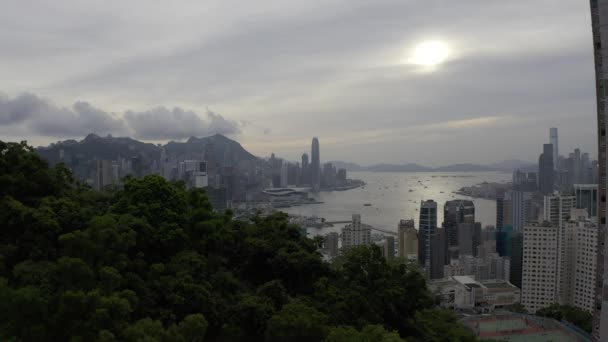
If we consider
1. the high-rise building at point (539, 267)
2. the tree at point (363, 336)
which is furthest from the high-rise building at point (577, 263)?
the tree at point (363, 336)

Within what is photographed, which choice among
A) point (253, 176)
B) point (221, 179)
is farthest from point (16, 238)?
point (253, 176)

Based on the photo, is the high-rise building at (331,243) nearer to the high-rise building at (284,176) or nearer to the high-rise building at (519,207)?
the high-rise building at (519,207)

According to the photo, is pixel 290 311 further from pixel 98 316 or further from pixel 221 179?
pixel 221 179

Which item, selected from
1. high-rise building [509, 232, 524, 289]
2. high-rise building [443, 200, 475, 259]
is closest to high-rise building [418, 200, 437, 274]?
high-rise building [443, 200, 475, 259]

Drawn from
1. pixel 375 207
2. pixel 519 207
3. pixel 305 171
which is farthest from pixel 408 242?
pixel 305 171

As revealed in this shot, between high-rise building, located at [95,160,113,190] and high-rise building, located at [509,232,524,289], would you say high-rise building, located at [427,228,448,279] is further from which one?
high-rise building, located at [95,160,113,190]

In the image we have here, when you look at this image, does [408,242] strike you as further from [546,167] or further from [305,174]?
[305,174]
